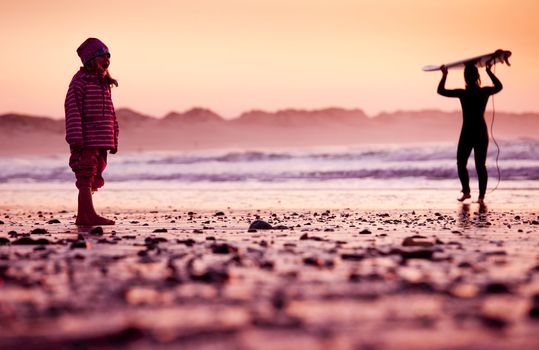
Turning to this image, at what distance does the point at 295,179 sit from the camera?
1041 inches

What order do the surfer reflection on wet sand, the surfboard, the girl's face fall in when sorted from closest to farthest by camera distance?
the surfer reflection on wet sand → the girl's face → the surfboard

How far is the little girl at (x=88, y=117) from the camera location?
891 cm

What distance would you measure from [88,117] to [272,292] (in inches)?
237

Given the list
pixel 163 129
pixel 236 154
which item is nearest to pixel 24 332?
pixel 236 154

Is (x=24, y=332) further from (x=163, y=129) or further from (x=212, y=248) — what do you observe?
(x=163, y=129)

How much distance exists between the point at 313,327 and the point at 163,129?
149 metres

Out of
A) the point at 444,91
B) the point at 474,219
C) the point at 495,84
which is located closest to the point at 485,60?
the point at 495,84

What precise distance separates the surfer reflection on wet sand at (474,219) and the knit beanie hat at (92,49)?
4.71m

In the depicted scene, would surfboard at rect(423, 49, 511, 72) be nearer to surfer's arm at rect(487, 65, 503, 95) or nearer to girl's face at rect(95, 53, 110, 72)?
surfer's arm at rect(487, 65, 503, 95)

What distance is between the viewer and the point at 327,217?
10.0 meters

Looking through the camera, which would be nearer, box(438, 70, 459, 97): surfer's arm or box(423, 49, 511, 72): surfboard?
box(423, 49, 511, 72): surfboard

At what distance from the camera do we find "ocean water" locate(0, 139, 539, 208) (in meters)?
15.1

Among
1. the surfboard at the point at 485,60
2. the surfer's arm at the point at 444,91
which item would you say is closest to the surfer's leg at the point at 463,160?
the surfer's arm at the point at 444,91

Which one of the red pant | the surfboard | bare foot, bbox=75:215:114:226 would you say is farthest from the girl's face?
the surfboard
